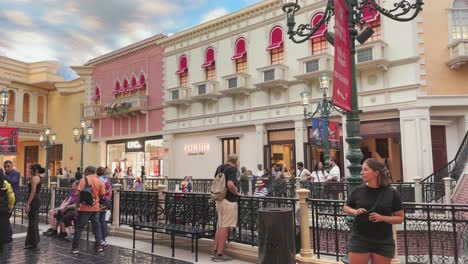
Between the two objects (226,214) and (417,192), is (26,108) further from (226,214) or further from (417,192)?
(226,214)

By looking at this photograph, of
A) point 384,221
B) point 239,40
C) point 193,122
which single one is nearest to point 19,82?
point 193,122

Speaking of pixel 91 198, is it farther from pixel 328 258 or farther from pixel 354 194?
pixel 354 194

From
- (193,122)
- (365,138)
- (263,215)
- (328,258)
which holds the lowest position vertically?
(328,258)

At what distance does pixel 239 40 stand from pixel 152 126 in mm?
8757

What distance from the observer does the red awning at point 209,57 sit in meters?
23.7

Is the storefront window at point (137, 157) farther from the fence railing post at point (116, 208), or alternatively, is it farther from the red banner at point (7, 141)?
the fence railing post at point (116, 208)

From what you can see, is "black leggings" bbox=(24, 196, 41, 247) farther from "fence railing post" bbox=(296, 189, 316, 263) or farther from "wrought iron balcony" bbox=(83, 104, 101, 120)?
"wrought iron balcony" bbox=(83, 104, 101, 120)

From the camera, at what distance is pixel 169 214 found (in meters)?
8.34

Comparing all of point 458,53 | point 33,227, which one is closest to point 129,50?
point 458,53

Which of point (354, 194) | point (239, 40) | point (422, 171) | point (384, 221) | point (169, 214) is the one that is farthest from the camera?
point (239, 40)

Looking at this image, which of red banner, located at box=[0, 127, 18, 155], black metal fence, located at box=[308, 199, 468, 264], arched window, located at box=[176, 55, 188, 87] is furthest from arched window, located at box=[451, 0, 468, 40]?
red banner, located at box=[0, 127, 18, 155]

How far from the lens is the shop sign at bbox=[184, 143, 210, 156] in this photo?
78.5ft

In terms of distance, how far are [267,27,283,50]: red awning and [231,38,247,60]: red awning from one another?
1887 millimetres

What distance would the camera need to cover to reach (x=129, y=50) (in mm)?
28578
